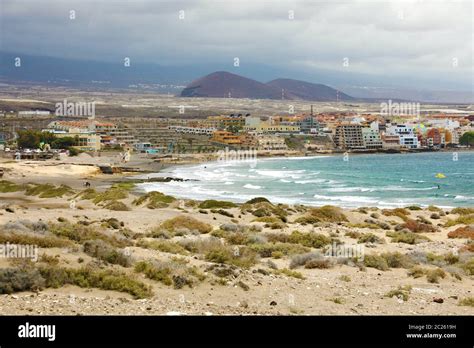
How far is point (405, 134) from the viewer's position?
168000 mm

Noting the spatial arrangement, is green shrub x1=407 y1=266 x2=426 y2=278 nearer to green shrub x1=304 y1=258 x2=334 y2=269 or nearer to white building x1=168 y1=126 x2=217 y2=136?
green shrub x1=304 y1=258 x2=334 y2=269

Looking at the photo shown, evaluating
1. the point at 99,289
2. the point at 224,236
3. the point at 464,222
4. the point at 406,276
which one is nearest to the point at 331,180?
the point at 464,222

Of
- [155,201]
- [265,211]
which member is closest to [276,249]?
[265,211]

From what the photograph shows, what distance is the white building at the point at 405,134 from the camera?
6289 inches

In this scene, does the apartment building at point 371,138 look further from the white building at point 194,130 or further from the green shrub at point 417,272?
the green shrub at point 417,272

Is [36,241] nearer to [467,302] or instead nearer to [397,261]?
[397,261]

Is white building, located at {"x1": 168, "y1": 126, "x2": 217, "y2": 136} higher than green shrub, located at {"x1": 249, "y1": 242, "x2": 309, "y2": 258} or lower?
higher

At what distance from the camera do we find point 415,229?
29.4 metres

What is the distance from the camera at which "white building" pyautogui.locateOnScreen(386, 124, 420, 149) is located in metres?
160

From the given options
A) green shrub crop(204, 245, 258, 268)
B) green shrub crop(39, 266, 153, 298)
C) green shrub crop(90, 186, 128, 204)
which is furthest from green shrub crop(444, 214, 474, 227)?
green shrub crop(39, 266, 153, 298)

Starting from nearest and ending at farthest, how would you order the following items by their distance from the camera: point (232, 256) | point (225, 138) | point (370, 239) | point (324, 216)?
point (232, 256)
point (370, 239)
point (324, 216)
point (225, 138)

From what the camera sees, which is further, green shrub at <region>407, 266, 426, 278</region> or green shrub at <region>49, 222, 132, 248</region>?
green shrub at <region>49, 222, 132, 248</region>

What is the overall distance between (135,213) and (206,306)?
20.5m

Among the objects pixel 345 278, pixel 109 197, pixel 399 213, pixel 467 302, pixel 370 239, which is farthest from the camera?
pixel 109 197
